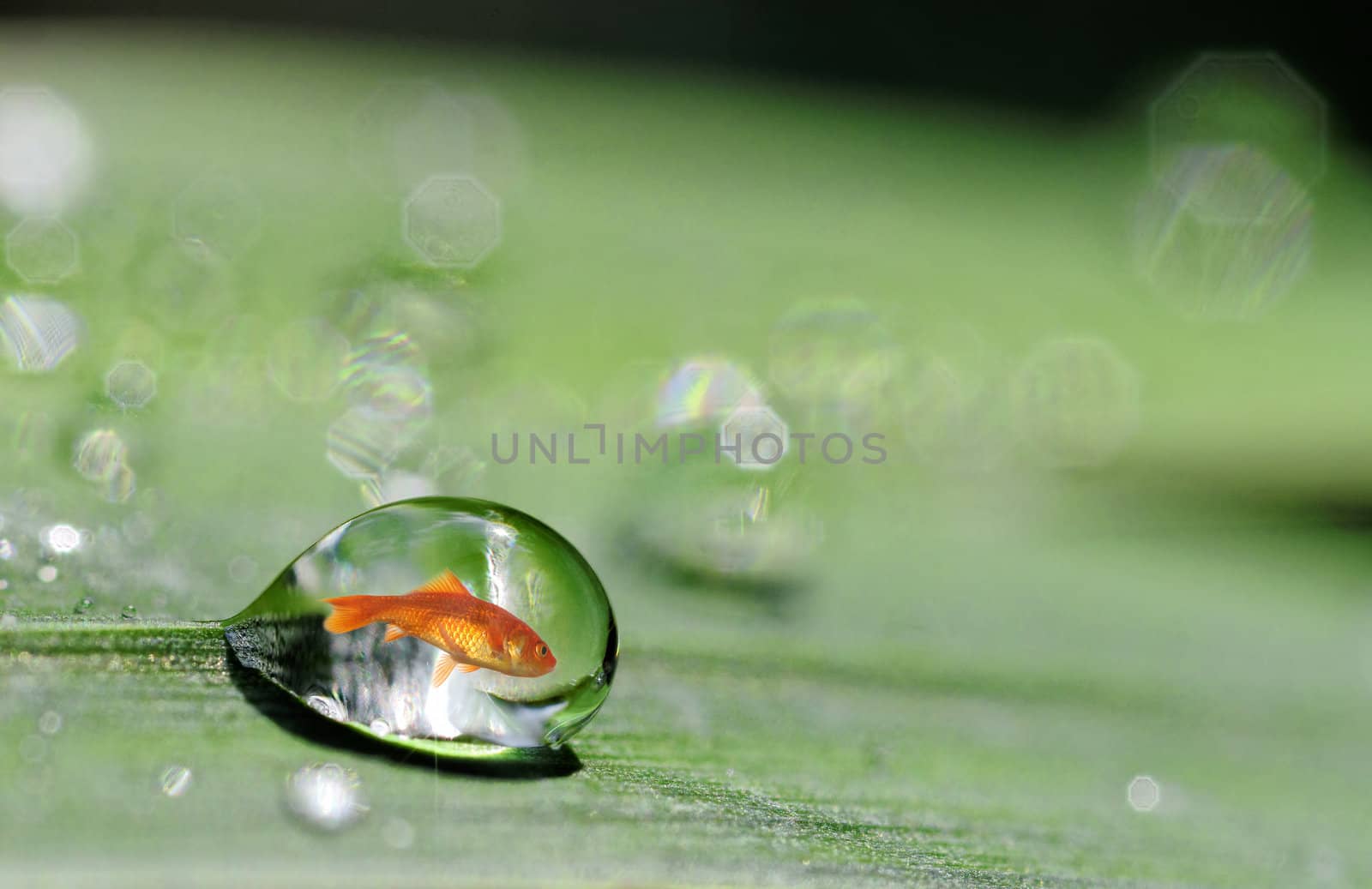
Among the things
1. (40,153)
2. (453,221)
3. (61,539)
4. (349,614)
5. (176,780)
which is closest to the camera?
(176,780)

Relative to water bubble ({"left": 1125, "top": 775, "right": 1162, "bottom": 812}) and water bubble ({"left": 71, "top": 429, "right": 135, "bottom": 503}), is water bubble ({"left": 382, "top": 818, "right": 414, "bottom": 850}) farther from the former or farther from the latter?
water bubble ({"left": 1125, "top": 775, "right": 1162, "bottom": 812})

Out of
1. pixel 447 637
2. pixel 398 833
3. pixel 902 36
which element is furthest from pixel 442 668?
pixel 902 36

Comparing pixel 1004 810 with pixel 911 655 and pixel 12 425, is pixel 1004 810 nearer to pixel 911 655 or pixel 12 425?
pixel 911 655

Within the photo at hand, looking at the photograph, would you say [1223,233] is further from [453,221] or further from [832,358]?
[453,221]

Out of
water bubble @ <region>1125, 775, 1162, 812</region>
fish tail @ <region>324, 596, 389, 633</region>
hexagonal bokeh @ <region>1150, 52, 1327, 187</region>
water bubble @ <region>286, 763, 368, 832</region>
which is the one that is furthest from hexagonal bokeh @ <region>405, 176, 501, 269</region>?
hexagonal bokeh @ <region>1150, 52, 1327, 187</region>

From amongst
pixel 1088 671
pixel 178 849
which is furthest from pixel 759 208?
pixel 178 849

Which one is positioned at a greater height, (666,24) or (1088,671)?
(666,24)

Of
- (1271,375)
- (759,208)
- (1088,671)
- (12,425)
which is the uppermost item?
(759,208)

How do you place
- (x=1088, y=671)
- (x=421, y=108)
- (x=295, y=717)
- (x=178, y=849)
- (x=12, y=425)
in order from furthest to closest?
(x=421, y=108) → (x=1088, y=671) → (x=12, y=425) → (x=295, y=717) → (x=178, y=849)
